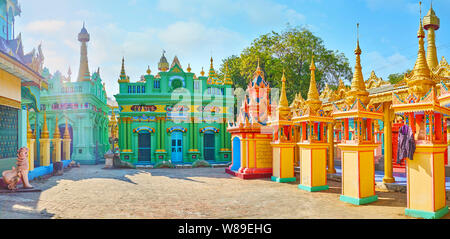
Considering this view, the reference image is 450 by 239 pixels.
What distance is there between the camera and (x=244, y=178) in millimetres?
16219

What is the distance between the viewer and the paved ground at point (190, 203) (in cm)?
859

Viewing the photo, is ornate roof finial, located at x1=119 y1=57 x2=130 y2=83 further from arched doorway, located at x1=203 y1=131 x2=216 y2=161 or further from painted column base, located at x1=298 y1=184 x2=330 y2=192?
painted column base, located at x1=298 y1=184 x2=330 y2=192

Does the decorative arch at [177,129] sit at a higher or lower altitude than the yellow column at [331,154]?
higher

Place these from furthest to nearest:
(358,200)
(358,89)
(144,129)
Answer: (144,129) < (358,89) < (358,200)

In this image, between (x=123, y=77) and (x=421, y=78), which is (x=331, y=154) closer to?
(x=421, y=78)

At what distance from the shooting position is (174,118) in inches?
1029

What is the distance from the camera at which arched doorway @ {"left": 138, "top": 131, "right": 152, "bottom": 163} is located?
25.6 meters

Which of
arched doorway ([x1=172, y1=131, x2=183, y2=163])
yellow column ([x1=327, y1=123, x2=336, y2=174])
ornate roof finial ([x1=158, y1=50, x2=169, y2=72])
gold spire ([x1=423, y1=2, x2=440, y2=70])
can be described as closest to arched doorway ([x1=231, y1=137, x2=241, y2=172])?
yellow column ([x1=327, y1=123, x2=336, y2=174])

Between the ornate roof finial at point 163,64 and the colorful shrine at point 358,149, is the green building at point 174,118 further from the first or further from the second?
the colorful shrine at point 358,149

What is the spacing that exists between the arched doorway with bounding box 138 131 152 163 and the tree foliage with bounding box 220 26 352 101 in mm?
10834

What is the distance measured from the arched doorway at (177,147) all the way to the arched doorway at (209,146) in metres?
2.07

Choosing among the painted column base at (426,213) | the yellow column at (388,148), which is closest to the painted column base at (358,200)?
the painted column base at (426,213)

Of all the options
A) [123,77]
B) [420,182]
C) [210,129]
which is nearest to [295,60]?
[210,129]

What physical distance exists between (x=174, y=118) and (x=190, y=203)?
651 inches
